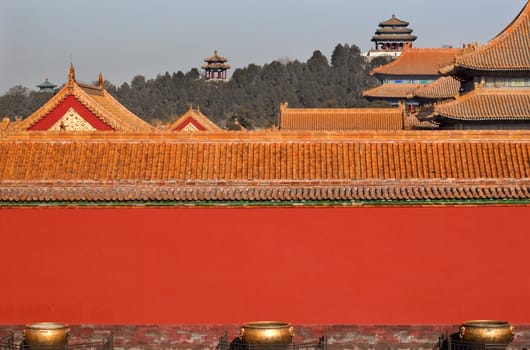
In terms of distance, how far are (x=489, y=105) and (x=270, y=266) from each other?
15.0 meters

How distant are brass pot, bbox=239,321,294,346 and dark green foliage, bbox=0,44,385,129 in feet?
275

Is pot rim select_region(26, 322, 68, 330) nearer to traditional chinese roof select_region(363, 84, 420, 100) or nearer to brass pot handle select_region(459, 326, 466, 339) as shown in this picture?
brass pot handle select_region(459, 326, 466, 339)

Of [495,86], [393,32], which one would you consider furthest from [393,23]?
[495,86]

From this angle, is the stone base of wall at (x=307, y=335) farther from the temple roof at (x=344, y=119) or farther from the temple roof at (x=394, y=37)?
the temple roof at (x=394, y=37)

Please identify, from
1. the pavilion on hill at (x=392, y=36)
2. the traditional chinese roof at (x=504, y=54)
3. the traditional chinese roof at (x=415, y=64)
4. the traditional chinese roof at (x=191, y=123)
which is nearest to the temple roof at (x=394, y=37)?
the pavilion on hill at (x=392, y=36)

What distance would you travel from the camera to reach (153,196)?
22531 millimetres

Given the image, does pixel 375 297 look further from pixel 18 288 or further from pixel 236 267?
pixel 18 288

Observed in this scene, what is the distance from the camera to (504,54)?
3547cm

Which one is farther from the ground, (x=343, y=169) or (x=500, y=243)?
(x=343, y=169)

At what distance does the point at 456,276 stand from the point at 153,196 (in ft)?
18.9

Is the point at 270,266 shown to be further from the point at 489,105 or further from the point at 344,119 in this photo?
the point at 344,119

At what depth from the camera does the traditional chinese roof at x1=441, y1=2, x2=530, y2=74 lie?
115ft

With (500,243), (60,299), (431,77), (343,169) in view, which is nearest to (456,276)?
(500,243)

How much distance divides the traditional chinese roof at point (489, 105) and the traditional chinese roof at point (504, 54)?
86 centimetres
